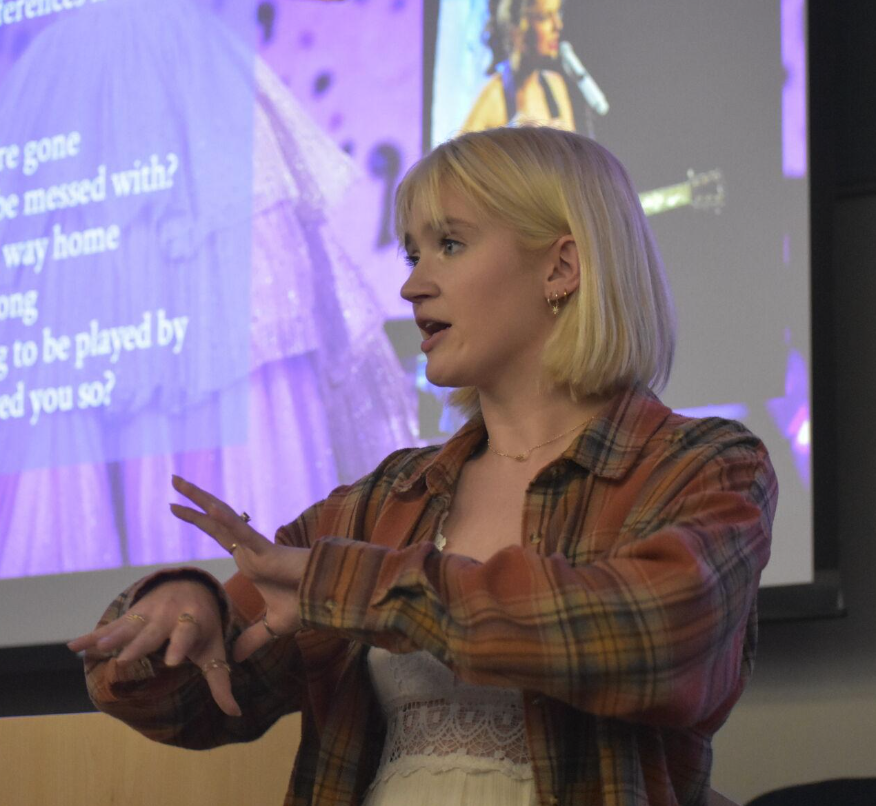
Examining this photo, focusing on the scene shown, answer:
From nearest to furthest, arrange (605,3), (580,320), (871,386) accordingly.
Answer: (580,320) < (871,386) < (605,3)

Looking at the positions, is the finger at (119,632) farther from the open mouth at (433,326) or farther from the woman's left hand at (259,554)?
the open mouth at (433,326)

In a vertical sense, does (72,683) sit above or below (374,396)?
below

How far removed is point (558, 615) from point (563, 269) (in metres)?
0.58

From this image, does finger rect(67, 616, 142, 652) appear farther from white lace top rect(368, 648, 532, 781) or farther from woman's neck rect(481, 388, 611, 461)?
woman's neck rect(481, 388, 611, 461)

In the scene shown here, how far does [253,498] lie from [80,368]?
59 centimetres

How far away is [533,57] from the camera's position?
9.51 feet

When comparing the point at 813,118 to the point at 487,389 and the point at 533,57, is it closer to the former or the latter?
the point at 533,57

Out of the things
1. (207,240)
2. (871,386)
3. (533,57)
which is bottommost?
(871,386)

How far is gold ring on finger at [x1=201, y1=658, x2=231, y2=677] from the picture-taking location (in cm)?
140

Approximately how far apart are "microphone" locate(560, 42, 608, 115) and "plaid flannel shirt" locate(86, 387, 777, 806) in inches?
50.8

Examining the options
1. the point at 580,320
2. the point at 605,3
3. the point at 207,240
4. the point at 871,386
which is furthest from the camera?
the point at 207,240

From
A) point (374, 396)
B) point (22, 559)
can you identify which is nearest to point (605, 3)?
point (374, 396)

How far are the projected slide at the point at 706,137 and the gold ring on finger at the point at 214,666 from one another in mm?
1415

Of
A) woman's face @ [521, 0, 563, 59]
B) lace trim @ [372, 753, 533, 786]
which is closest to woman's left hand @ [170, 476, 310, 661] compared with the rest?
lace trim @ [372, 753, 533, 786]
